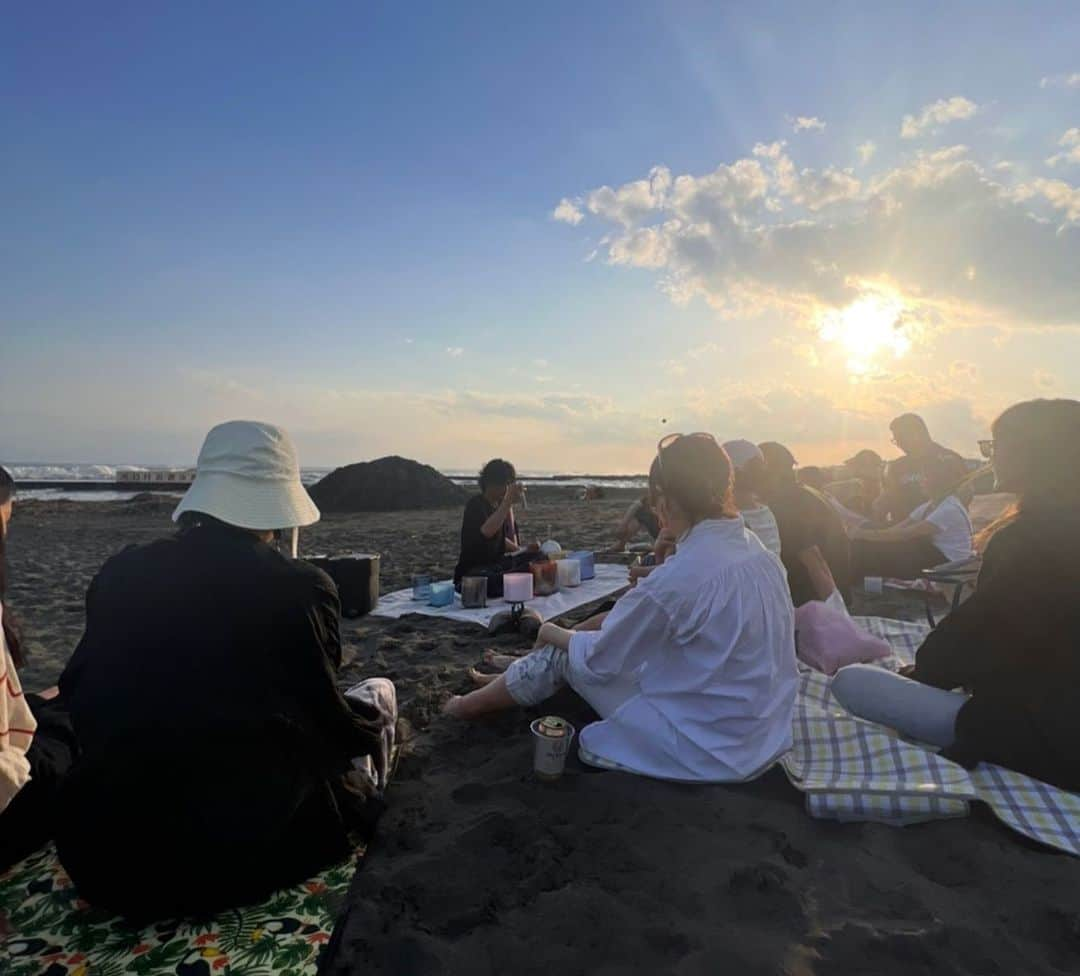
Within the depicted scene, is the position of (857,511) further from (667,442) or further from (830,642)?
(667,442)

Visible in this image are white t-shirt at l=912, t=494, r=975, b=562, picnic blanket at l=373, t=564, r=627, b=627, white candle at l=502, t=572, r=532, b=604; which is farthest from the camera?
white t-shirt at l=912, t=494, r=975, b=562

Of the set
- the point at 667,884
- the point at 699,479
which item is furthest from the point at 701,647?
the point at 667,884

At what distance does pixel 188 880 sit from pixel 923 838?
2.69 meters

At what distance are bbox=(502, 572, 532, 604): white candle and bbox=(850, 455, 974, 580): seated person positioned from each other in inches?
146

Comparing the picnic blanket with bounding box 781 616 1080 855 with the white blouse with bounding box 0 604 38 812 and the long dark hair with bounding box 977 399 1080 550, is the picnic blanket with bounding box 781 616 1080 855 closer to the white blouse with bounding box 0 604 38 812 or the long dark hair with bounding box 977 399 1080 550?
the long dark hair with bounding box 977 399 1080 550

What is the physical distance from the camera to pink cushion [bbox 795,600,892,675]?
4539mm

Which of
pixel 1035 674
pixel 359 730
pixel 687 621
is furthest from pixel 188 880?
pixel 1035 674

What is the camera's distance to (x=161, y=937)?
216 centimetres

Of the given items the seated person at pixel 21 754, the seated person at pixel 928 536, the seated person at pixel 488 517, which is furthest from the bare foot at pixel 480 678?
the seated person at pixel 928 536

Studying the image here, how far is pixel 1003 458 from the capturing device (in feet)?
9.67

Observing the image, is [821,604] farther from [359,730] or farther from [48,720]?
[48,720]

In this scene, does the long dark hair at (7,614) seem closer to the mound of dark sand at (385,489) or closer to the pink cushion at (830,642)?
the pink cushion at (830,642)

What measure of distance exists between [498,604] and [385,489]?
16.1 metres

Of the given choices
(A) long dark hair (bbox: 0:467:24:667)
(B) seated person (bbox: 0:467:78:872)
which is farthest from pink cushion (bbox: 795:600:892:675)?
(A) long dark hair (bbox: 0:467:24:667)
